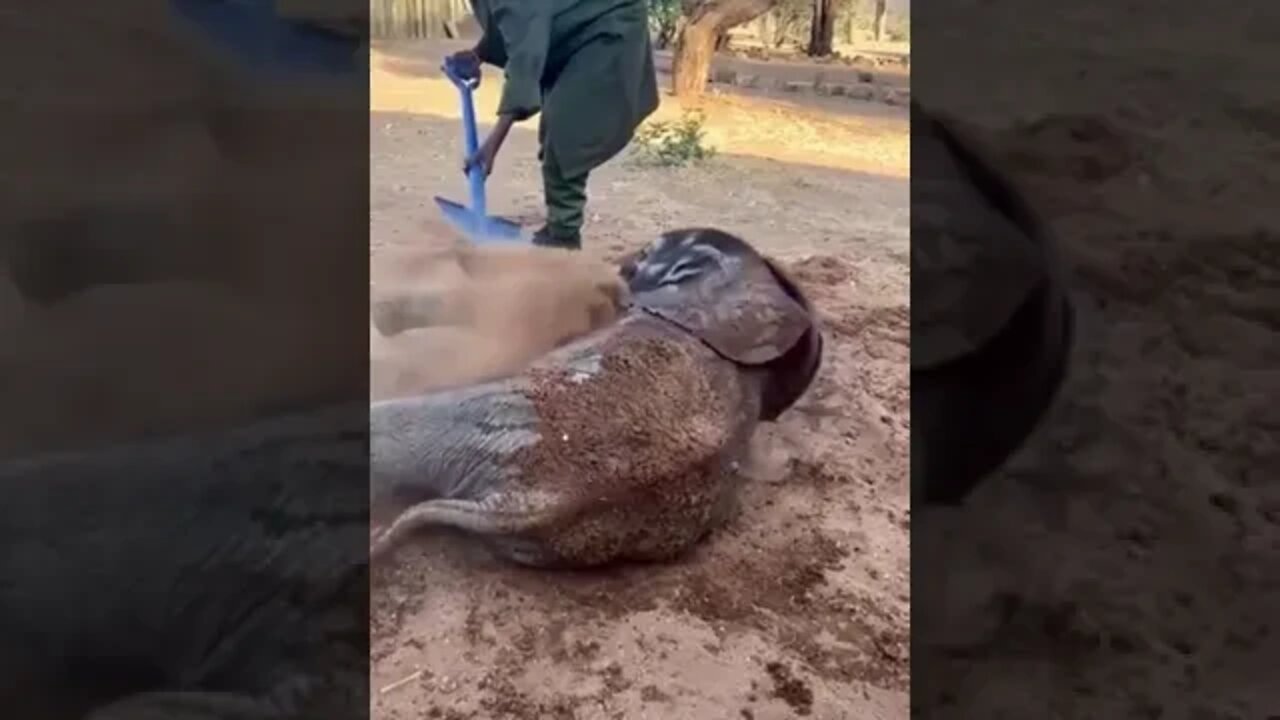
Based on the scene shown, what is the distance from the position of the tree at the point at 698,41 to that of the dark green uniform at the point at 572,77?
0.9 inches

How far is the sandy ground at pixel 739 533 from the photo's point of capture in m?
0.89

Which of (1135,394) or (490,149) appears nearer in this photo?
(490,149)

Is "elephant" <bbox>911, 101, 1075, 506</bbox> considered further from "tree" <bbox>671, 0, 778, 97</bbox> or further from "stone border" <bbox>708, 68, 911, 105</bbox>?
"tree" <bbox>671, 0, 778, 97</bbox>

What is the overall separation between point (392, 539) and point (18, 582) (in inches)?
11.6

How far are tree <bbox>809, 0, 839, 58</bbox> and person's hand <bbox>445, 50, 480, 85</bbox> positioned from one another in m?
0.26

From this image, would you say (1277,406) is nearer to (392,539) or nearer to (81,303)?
(392,539)

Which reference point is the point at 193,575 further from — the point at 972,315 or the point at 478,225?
the point at 972,315

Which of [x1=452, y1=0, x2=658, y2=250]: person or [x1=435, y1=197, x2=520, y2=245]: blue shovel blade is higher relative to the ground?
[x1=452, y1=0, x2=658, y2=250]: person

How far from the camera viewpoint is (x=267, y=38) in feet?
3.13

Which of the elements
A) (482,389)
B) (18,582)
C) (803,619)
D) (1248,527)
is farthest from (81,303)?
(1248,527)

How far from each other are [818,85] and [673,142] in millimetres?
127

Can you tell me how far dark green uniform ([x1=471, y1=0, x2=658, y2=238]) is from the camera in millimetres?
917

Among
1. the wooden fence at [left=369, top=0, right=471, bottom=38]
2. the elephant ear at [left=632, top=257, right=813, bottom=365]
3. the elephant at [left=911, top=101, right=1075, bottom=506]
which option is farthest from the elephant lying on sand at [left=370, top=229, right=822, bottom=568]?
the wooden fence at [left=369, top=0, right=471, bottom=38]

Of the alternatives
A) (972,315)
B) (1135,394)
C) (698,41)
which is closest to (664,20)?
(698,41)
